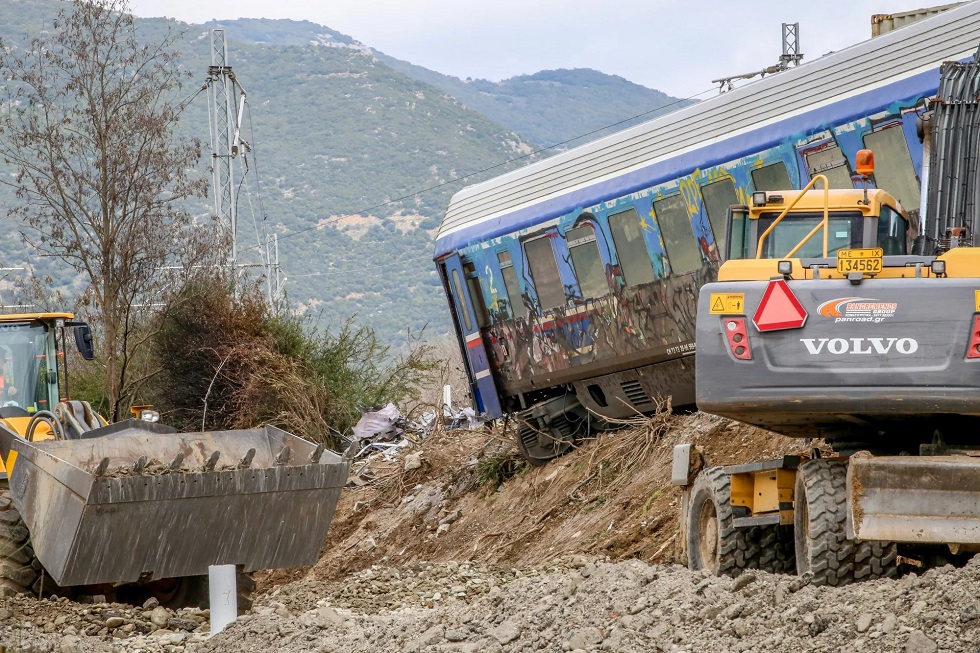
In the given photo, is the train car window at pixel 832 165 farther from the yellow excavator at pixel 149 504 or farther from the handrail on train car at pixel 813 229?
the yellow excavator at pixel 149 504

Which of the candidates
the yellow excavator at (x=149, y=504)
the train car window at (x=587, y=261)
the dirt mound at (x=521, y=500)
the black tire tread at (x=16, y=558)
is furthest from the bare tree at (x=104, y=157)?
the black tire tread at (x=16, y=558)

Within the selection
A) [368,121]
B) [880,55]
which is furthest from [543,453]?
[368,121]

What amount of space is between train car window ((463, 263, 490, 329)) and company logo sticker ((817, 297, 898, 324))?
10.7m

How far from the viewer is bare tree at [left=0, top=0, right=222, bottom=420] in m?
25.0

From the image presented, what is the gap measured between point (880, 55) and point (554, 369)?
6008mm

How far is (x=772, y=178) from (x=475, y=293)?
5494 millimetres

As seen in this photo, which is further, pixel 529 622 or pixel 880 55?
pixel 880 55

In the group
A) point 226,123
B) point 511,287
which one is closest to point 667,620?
point 511,287

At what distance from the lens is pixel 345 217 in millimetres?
90938

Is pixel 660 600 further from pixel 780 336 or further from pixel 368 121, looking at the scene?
pixel 368 121

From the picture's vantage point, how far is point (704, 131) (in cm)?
1456

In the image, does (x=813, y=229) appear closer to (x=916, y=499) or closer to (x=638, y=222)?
(x=916, y=499)

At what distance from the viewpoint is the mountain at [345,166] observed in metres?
76.4

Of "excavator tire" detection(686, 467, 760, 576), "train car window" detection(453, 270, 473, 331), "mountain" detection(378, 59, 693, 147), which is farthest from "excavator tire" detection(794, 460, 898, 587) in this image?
"mountain" detection(378, 59, 693, 147)
